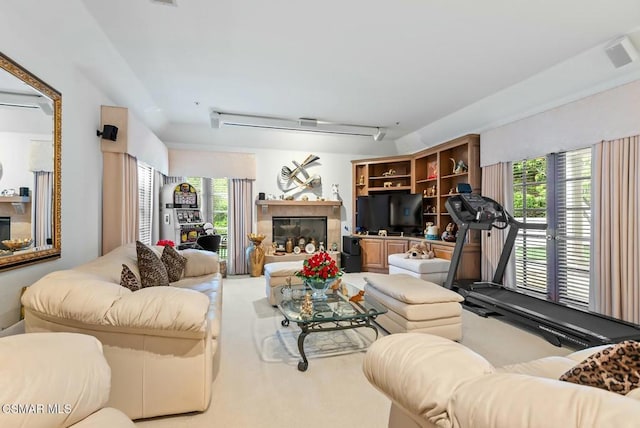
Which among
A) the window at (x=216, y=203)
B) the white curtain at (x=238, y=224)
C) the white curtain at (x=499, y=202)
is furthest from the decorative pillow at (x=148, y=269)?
the white curtain at (x=499, y=202)

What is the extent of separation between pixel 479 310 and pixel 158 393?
12.1ft

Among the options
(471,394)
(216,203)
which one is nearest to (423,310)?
(471,394)

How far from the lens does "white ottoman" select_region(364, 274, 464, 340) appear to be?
290cm

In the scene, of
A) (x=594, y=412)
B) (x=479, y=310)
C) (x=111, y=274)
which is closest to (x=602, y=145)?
(x=479, y=310)

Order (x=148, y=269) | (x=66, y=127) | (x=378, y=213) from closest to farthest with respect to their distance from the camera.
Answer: (x=66, y=127)
(x=148, y=269)
(x=378, y=213)

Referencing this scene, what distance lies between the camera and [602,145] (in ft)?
11.4

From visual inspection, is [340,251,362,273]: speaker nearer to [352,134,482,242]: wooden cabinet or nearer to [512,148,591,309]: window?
[352,134,482,242]: wooden cabinet

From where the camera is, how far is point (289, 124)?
577 centimetres

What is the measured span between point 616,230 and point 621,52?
5.95 ft

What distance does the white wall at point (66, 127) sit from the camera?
2.03 m

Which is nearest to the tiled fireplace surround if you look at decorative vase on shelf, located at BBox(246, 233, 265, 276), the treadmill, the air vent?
decorative vase on shelf, located at BBox(246, 233, 265, 276)

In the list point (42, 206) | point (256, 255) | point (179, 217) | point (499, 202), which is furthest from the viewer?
point (256, 255)

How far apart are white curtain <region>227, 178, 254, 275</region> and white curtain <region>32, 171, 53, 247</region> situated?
398cm

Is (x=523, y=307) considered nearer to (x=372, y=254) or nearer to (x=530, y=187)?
(x=530, y=187)
